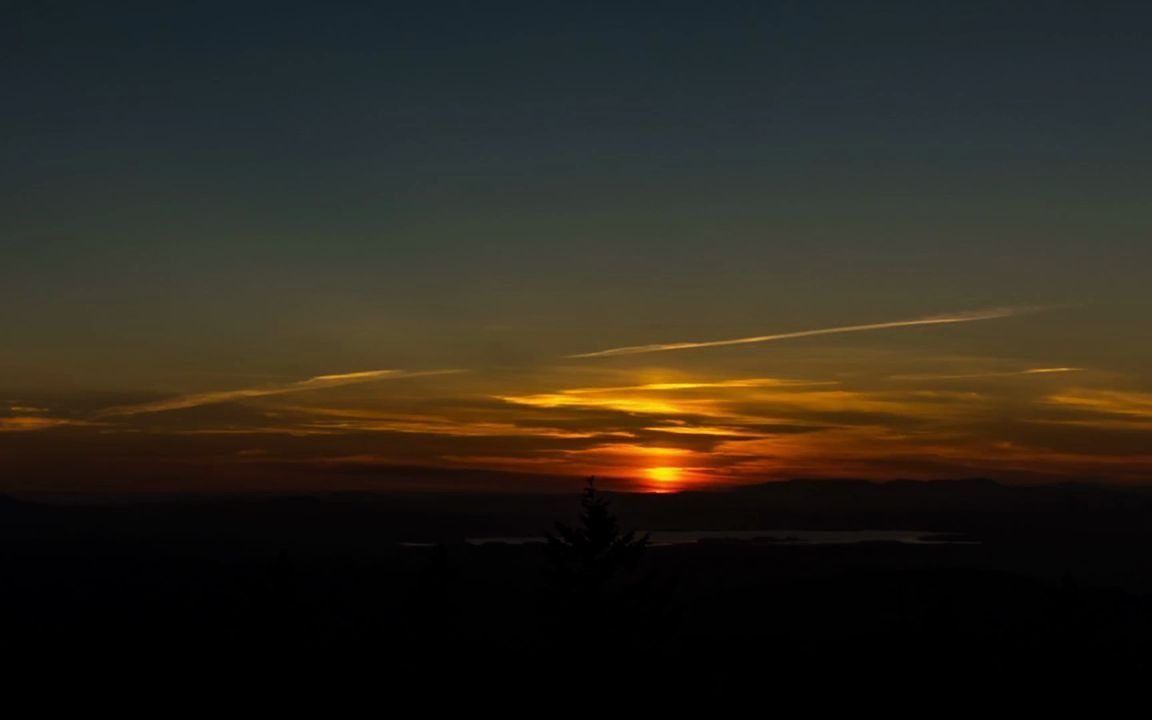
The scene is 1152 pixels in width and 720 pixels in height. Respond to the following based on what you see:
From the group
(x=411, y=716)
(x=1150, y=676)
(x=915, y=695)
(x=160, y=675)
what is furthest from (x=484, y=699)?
(x=1150, y=676)

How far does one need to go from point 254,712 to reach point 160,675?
Answer: 4477 centimetres

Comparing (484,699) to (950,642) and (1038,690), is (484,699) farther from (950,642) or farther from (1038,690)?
(1038,690)

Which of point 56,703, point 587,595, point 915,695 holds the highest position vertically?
point 587,595

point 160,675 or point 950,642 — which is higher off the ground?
point 950,642

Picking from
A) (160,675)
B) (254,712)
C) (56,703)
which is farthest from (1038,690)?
(56,703)

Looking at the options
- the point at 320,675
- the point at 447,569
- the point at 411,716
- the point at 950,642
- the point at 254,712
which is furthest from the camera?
the point at 320,675

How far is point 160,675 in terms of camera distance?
106m

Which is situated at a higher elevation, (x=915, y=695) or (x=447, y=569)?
(x=447, y=569)

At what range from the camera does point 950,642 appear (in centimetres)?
7538

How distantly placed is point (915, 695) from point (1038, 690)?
8.16 m

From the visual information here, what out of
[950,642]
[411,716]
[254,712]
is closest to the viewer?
[254,712]

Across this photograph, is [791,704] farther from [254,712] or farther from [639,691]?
[639,691]

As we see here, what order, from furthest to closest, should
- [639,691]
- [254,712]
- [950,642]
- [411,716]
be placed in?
[411,716]
[950,642]
[254,712]
[639,691]

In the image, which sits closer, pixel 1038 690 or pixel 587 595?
pixel 587 595
